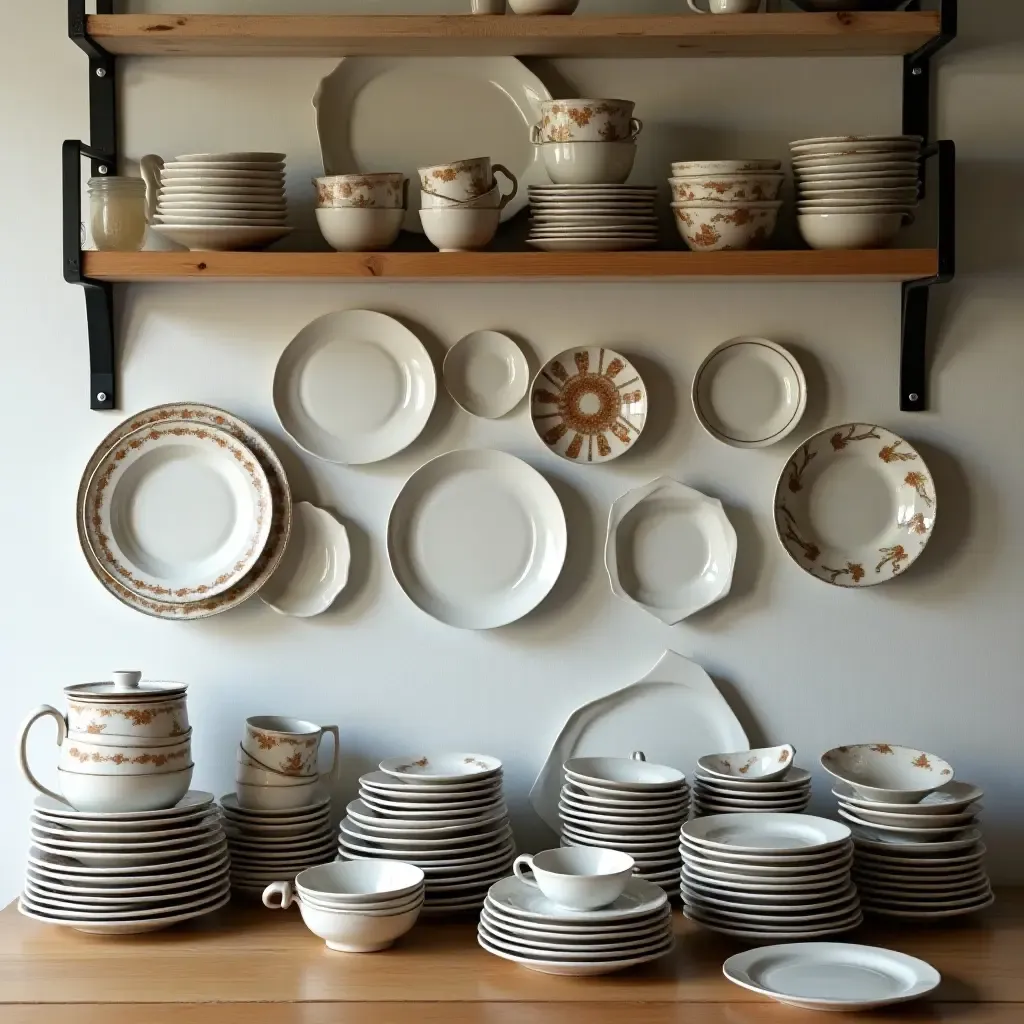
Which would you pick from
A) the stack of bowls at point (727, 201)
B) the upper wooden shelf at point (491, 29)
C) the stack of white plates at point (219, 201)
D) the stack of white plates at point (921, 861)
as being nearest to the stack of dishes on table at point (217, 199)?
the stack of white plates at point (219, 201)

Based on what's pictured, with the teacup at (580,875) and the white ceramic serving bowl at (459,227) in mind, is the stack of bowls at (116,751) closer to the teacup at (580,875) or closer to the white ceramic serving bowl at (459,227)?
the teacup at (580,875)

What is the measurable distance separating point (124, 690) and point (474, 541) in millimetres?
522

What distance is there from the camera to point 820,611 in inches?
77.0

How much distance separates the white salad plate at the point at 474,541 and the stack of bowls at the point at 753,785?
0.35 m

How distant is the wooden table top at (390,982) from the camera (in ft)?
4.80

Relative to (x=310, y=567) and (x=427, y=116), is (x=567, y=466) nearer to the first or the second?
(x=310, y=567)

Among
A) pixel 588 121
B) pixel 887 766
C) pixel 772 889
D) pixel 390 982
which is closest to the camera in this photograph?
pixel 390 982

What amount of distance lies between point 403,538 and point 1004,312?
902mm

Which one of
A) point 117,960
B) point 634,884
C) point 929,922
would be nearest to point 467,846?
point 634,884

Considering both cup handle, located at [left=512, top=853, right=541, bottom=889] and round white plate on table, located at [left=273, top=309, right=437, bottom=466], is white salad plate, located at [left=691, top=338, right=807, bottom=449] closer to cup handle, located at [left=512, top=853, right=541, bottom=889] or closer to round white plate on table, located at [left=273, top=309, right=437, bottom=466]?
round white plate on table, located at [left=273, top=309, right=437, bottom=466]

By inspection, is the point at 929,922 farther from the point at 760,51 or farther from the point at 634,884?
the point at 760,51

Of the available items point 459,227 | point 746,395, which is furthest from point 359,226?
point 746,395

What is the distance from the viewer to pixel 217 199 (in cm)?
173

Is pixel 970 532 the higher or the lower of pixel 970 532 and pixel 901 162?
the lower
